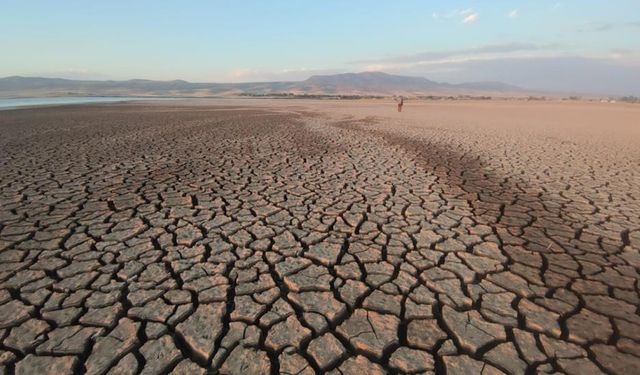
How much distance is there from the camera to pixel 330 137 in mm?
10469

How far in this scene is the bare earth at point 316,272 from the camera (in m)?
1.82

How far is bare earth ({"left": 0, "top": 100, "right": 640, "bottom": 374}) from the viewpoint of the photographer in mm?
1818

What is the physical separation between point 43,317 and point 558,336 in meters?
3.12

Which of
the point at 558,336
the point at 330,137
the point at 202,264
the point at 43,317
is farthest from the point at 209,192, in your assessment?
the point at 330,137

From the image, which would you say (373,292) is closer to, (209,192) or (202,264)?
(202,264)

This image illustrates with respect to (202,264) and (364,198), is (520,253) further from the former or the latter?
(202,264)

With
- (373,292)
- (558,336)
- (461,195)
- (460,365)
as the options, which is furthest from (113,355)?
(461,195)

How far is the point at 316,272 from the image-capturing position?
2650 millimetres

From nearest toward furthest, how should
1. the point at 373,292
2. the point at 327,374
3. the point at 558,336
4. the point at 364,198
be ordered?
the point at 327,374 < the point at 558,336 < the point at 373,292 < the point at 364,198

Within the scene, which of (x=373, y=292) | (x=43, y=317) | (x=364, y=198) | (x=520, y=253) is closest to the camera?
(x=43, y=317)

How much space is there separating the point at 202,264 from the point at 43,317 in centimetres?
102

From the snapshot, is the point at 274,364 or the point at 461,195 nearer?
the point at 274,364

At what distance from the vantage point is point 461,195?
4.62 meters

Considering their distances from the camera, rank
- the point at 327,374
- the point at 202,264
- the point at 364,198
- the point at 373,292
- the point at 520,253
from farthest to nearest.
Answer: the point at 364,198 < the point at 520,253 < the point at 202,264 < the point at 373,292 < the point at 327,374
